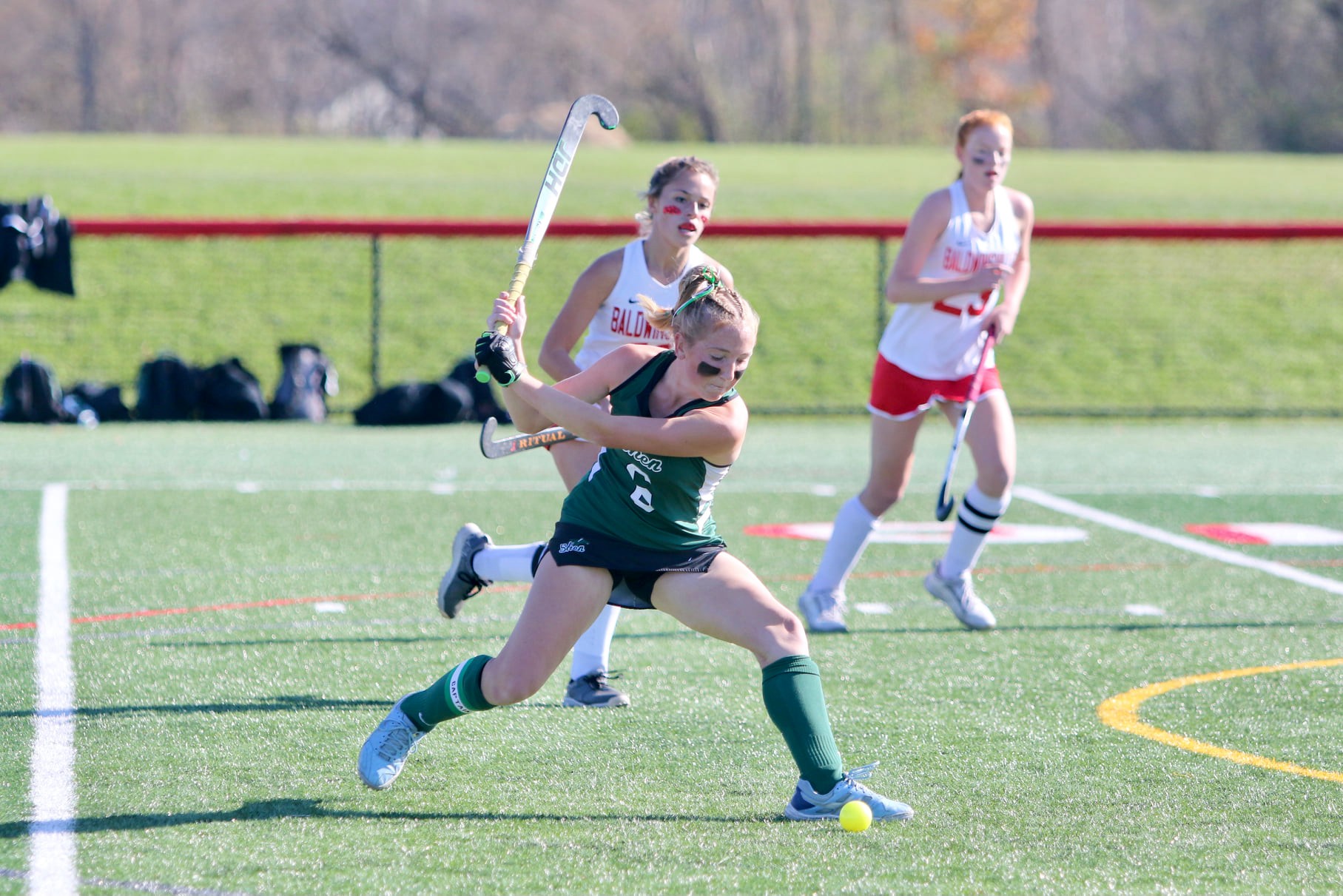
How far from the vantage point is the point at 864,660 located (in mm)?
6059

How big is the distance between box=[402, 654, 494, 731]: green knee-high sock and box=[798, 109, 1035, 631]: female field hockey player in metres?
2.50

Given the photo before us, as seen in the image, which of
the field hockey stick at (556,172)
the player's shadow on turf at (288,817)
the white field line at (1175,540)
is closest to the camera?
the player's shadow on turf at (288,817)

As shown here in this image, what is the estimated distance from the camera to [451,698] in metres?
4.25

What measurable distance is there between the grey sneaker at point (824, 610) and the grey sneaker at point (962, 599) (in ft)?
1.29

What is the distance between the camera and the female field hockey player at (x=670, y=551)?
13.3 feet

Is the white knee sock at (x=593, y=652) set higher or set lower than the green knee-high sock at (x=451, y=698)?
lower

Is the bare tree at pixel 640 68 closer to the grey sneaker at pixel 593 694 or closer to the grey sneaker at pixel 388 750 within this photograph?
the grey sneaker at pixel 593 694

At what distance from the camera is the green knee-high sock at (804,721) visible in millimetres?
4055

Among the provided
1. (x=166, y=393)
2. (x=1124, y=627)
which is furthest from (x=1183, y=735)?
(x=166, y=393)

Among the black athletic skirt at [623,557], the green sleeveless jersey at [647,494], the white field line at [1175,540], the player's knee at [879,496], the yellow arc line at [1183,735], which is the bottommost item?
the white field line at [1175,540]

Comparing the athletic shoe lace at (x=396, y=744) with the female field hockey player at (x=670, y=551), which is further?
the athletic shoe lace at (x=396, y=744)

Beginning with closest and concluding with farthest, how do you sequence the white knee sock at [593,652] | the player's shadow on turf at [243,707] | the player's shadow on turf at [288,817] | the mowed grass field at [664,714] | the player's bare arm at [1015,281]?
the mowed grass field at [664,714], the player's shadow on turf at [288,817], the player's shadow on turf at [243,707], the white knee sock at [593,652], the player's bare arm at [1015,281]

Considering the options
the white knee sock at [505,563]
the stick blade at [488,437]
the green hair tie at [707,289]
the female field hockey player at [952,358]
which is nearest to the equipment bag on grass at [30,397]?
the female field hockey player at [952,358]

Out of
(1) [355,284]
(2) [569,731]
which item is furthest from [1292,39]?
(2) [569,731]
